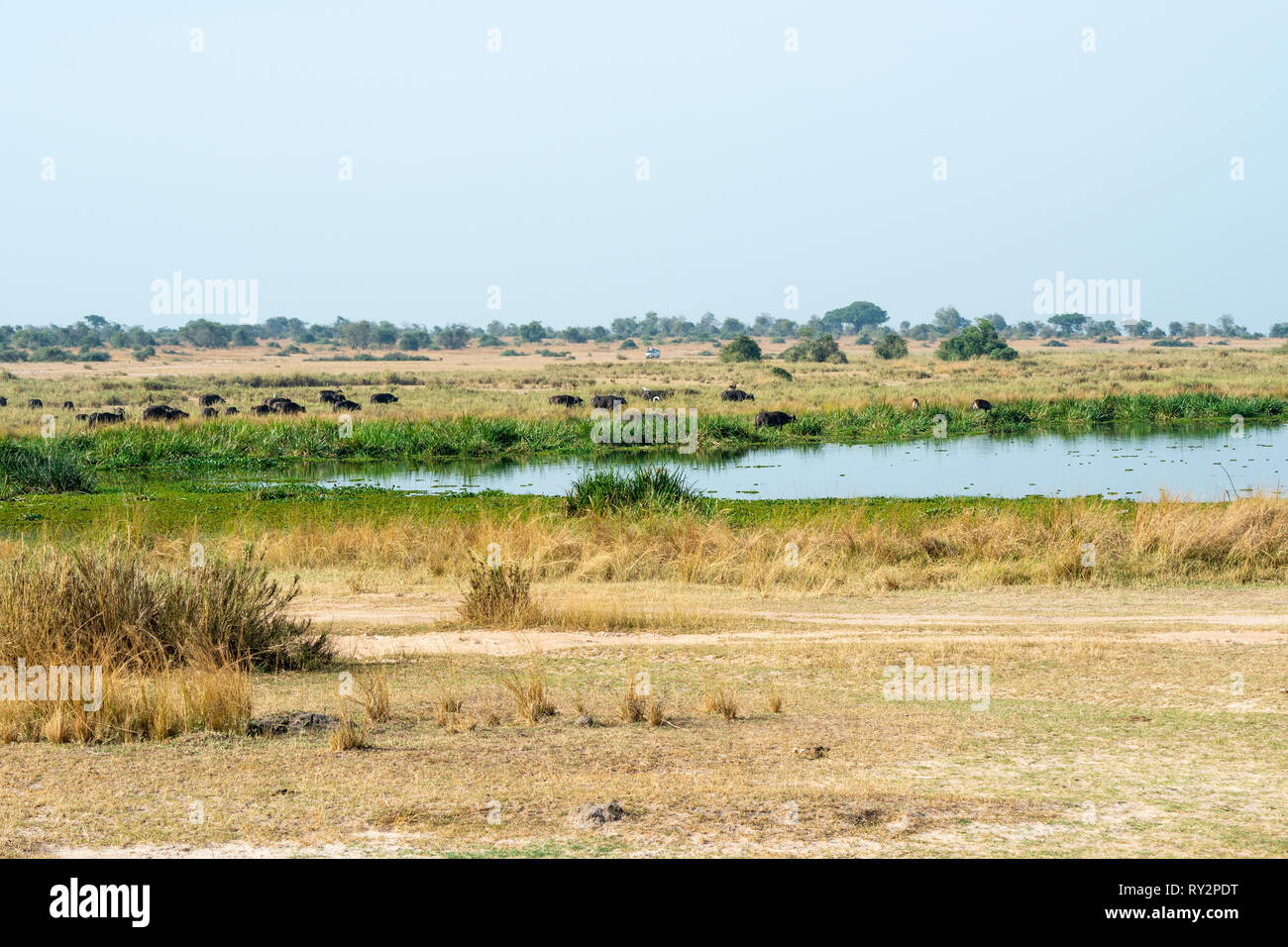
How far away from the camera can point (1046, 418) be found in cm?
4838

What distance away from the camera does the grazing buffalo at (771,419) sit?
42.8 m

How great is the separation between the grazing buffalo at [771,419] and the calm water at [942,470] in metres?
2.34

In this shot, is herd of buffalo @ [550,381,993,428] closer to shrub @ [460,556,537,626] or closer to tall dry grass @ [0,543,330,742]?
shrub @ [460,556,537,626]

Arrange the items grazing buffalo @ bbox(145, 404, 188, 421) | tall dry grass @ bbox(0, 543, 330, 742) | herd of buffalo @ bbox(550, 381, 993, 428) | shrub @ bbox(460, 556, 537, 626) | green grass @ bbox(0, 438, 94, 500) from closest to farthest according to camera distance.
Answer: tall dry grass @ bbox(0, 543, 330, 742)
shrub @ bbox(460, 556, 537, 626)
green grass @ bbox(0, 438, 94, 500)
grazing buffalo @ bbox(145, 404, 188, 421)
herd of buffalo @ bbox(550, 381, 993, 428)

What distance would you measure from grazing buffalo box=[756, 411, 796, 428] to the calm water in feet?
7.68

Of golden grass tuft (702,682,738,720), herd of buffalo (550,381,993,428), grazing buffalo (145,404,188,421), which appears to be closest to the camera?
golden grass tuft (702,682,738,720)

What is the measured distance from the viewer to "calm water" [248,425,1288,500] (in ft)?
93.0

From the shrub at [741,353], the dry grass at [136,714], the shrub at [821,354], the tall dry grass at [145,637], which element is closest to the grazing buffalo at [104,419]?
the tall dry grass at [145,637]

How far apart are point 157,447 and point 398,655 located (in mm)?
26545

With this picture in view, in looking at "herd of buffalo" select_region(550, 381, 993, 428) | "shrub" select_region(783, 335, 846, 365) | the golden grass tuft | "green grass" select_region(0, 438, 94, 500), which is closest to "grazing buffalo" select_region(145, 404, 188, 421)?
"green grass" select_region(0, 438, 94, 500)

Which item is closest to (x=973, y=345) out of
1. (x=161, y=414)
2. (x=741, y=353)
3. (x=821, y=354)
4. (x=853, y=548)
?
(x=821, y=354)

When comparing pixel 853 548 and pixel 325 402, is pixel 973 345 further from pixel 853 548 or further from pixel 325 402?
pixel 853 548

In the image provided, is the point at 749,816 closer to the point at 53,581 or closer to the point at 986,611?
the point at 53,581

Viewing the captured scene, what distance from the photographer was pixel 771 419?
141 ft
